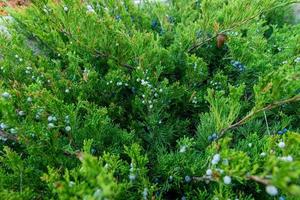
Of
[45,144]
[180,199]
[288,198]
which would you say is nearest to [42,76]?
[45,144]

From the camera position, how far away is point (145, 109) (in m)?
1.67

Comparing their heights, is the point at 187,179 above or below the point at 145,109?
below

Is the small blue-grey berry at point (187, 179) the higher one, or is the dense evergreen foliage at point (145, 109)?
the dense evergreen foliage at point (145, 109)

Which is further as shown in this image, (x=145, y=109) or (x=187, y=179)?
(x=145, y=109)

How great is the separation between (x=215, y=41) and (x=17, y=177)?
1398 mm

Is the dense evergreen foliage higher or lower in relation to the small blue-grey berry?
higher

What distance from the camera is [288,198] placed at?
121 centimetres

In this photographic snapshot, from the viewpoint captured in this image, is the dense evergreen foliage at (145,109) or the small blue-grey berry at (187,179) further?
the small blue-grey berry at (187,179)

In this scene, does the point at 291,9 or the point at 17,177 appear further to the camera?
the point at 291,9

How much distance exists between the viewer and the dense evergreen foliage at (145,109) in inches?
45.1

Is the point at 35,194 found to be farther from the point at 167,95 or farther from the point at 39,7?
the point at 39,7

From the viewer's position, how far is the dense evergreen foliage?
114 centimetres

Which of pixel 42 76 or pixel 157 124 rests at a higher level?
pixel 42 76

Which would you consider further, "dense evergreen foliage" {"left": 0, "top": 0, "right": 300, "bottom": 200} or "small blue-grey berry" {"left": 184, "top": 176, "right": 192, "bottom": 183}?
"small blue-grey berry" {"left": 184, "top": 176, "right": 192, "bottom": 183}
